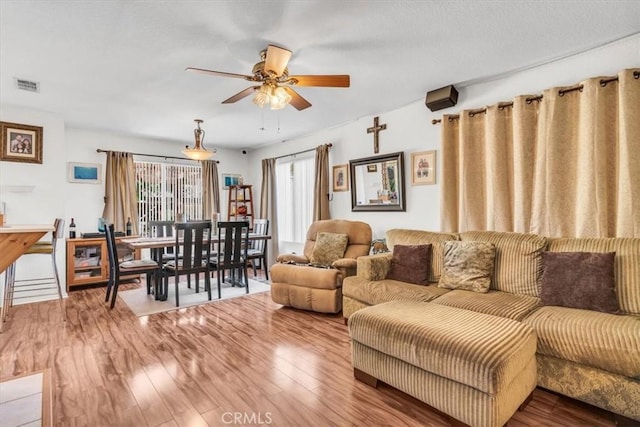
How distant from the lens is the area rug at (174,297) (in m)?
3.65

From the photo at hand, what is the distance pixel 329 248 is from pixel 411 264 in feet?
4.06

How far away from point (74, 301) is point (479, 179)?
4904 millimetres

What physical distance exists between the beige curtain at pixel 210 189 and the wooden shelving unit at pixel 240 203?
264mm

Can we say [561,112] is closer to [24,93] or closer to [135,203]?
[24,93]

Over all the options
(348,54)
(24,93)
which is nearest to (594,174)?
(348,54)

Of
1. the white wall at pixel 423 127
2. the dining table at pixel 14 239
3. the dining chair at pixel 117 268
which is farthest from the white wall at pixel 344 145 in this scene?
the dining table at pixel 14 239

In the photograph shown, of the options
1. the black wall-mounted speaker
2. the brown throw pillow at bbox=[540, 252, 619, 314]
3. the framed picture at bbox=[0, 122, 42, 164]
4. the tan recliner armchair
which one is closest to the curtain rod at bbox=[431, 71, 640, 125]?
the black wall-mounted speaker

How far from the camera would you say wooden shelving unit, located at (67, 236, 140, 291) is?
4.49m

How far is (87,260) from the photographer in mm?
4684

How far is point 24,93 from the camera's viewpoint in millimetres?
3463

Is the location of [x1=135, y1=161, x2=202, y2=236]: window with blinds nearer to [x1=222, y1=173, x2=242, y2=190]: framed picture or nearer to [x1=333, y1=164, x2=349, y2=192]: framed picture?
[x1=222, y1=173, x2=242, y2=190]: framed picture

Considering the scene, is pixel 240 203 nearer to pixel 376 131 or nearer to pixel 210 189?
pixel 210 189

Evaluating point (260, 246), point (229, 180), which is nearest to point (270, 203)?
point (260, 246)

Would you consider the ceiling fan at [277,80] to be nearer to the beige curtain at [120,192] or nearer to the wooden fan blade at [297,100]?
the wooden fan blade at [297,100]
